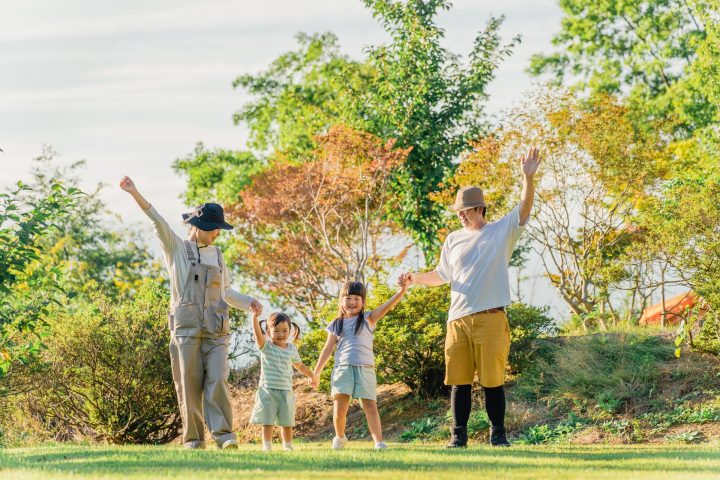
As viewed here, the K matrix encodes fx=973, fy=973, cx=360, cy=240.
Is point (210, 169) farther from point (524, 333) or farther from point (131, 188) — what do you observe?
point (131, 188)

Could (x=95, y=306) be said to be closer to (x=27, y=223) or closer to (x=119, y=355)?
(x=119, y=355)

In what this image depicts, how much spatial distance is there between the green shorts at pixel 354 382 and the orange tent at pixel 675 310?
5392 millimetres

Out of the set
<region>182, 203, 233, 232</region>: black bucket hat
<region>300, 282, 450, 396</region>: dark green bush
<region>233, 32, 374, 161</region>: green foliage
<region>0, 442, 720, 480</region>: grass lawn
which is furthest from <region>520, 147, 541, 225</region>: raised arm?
<region>233, 32, 374, 161</region>: green foliage

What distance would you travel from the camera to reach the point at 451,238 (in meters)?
8.38

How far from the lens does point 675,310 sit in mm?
17844

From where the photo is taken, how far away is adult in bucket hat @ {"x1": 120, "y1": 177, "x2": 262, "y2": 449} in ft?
26.8

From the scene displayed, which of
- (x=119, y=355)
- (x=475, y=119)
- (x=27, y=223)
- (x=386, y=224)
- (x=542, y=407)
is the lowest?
(x=542, y=407)

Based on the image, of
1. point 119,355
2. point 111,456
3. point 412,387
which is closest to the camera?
point 111,456

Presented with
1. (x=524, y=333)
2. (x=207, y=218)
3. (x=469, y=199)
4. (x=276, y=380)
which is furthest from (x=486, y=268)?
(x=524, y=333)

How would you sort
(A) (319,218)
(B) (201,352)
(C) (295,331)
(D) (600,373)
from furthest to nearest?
(A) (319,218)
(D) (600,373)
(C) (295,331)
(B) (201,352)

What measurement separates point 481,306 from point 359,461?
1.83m

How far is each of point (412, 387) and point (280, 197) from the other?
24.5 ft

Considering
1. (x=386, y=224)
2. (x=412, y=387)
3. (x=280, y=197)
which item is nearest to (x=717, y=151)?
(x=386, y=224)

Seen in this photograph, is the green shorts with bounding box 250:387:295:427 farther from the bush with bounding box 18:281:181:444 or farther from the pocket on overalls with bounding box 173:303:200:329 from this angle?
the bush with bounding box 18:281:181:444
